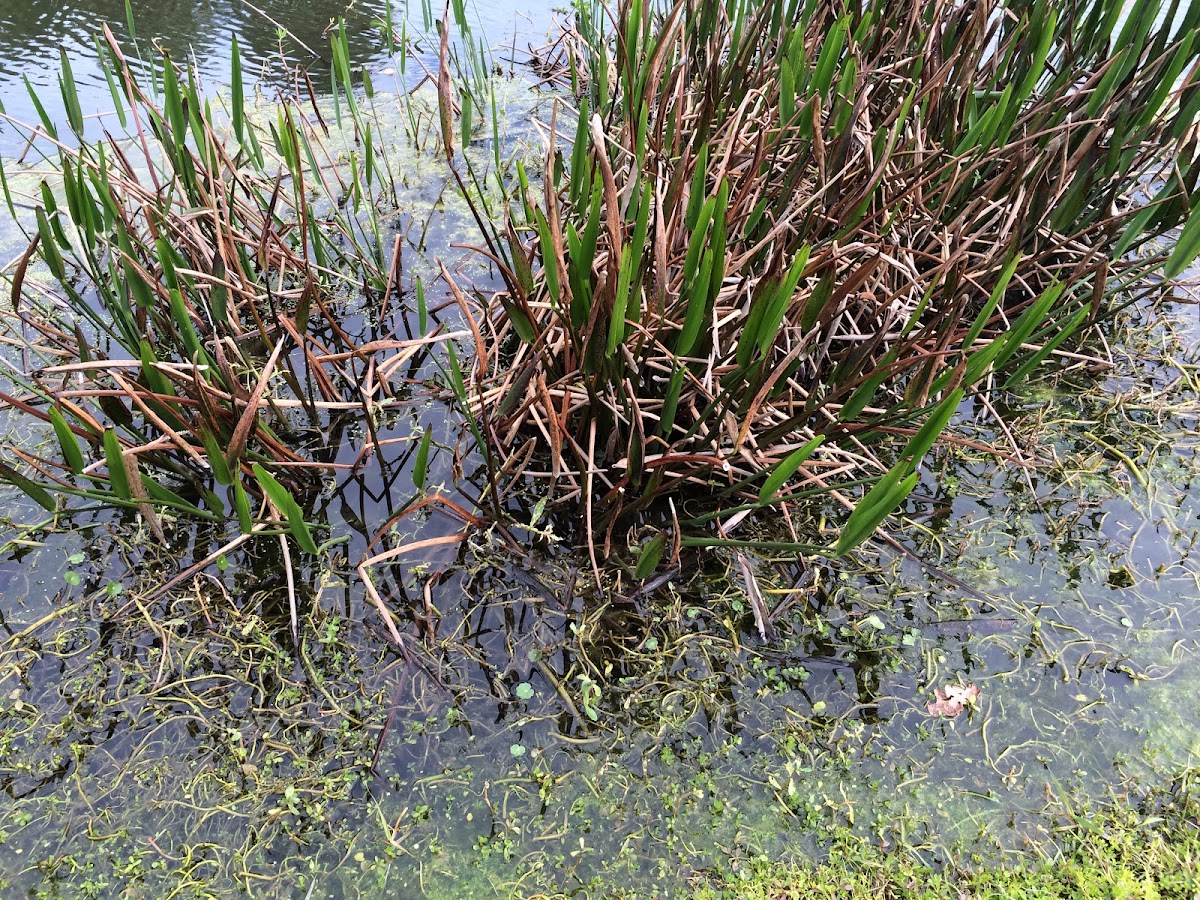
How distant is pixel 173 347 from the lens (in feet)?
6.47

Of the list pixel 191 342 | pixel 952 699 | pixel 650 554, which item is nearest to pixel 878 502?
pixel 650 554

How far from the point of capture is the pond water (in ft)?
3.97

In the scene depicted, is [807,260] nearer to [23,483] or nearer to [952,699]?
[952,699]

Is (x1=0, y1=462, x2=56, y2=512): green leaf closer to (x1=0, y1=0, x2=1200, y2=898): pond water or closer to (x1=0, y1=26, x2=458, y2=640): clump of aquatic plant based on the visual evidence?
(x1=0, y1=26, x2=458, y2=640): clump of aquatic plant

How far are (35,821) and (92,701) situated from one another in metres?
0.20

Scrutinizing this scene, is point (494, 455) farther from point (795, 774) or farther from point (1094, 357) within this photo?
point (1094, 357)

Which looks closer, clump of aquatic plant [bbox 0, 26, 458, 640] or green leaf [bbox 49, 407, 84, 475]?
green leaf [bbox 49, 407, 84, 475]

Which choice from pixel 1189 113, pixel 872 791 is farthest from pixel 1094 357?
pixel 872 791

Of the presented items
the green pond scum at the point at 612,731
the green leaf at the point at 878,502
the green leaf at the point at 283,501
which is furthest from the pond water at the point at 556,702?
the green leaf at the point at 878,502

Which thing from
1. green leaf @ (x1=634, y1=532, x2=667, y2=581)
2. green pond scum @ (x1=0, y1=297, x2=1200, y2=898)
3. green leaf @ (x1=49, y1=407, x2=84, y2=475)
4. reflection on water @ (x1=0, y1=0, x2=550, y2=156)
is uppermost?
reflection on water @ (x1=0, y1=0, x2=550, y2=156)

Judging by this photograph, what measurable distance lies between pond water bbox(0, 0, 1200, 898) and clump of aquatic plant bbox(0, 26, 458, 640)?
0.15m

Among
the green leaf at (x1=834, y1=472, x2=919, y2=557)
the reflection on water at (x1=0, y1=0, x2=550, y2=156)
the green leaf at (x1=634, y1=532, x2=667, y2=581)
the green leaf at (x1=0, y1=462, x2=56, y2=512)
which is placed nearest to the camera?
the green leaf at (x1=834, y1=472, x2=919, y2=557)

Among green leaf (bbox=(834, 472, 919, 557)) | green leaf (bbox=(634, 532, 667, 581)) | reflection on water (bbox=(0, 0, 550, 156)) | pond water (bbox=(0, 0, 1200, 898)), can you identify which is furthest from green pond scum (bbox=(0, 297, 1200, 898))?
reflection on water (bbox=(0, 0, 550, 156))

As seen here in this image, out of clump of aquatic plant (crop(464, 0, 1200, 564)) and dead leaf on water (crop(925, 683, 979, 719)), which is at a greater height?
clump of aquatic plant (crop(464, 0, 1200, 564))
